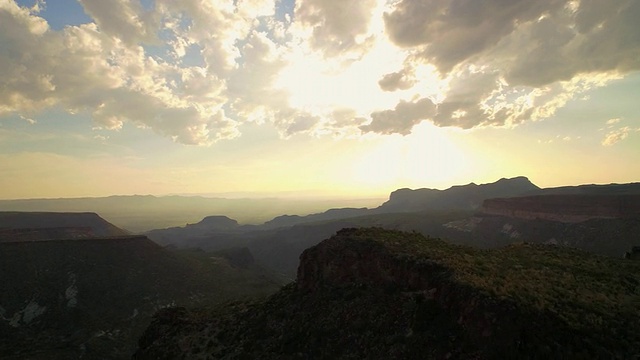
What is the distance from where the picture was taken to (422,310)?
17656 mm

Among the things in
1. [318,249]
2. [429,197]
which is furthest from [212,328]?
[429,197]

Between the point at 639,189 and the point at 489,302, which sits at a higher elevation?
the point at 639,189

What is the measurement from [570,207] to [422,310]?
72.6 metres

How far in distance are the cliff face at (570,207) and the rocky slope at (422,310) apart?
49.2 m

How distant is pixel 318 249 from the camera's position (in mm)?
28219

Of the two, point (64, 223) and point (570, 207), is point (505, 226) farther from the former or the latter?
point (64, 223)

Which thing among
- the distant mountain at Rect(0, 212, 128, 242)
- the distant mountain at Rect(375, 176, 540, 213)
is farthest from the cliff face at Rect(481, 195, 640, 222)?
the distant mountain at Rect(0, 212, 128, 242)

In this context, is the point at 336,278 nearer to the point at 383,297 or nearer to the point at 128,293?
the point at 383,297

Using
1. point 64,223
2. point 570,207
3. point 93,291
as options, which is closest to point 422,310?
point 93,291

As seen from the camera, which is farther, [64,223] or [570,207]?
[64,223]

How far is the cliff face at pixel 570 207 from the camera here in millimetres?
65500

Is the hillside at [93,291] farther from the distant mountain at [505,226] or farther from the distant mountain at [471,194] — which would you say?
the distant mountain at [471,194]

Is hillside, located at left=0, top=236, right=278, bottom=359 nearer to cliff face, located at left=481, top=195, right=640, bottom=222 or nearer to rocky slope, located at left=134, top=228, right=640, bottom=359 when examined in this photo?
rocky slope, located at left=134, top=228, right=640, bottom=359

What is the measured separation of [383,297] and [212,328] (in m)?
14.3
